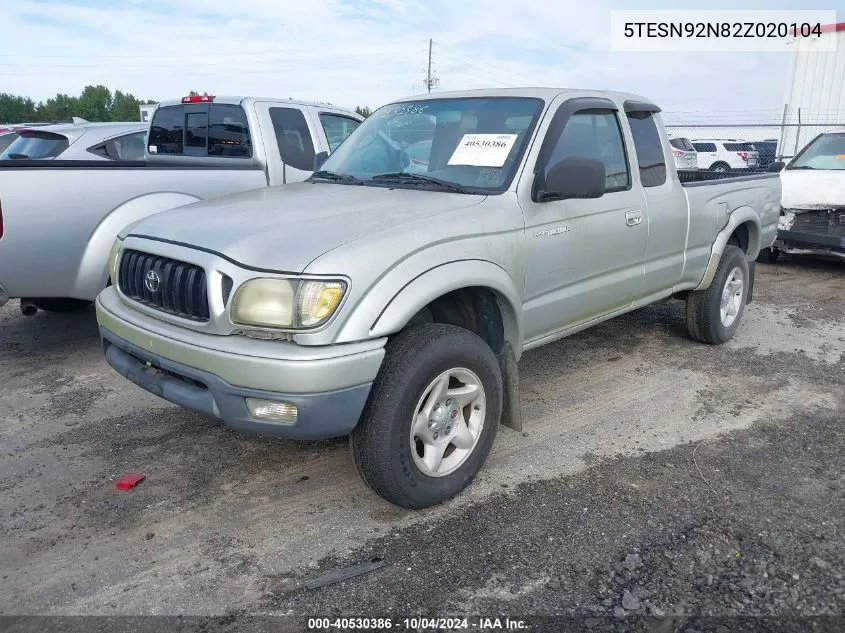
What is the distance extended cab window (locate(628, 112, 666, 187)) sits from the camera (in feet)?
14.9

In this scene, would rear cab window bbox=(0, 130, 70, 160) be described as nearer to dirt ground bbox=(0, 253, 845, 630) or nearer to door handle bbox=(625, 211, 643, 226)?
dirt ground bbox=(0, 253, 845, 630)

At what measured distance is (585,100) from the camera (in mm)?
4121

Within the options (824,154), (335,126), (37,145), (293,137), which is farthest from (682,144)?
(37,145)

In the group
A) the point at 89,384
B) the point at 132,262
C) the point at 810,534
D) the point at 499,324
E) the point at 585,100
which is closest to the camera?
the point at 810,534

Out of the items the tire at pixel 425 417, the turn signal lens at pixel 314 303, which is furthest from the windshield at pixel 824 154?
the turn signal lens at pixel 314 303

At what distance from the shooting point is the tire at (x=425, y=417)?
2875mm

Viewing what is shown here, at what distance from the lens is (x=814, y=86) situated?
56.6 ft

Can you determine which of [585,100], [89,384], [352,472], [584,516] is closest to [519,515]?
[584,516]

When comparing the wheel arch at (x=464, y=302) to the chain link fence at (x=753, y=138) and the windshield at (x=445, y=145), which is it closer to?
the windshield at (x=445, y=145)

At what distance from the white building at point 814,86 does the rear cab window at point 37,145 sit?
1528 cm

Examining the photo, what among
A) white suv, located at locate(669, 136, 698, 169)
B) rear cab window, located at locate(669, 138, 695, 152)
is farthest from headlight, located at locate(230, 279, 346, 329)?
rear cab window, located at locate(669, 138, 695, 152)

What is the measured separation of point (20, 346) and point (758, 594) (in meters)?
5.54

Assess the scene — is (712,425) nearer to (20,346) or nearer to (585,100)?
(585,100)

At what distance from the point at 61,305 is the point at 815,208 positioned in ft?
26.9
